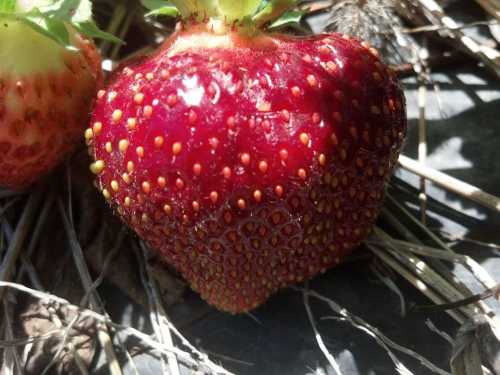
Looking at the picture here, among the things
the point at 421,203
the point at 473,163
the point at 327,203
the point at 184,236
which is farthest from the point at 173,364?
the point at 473,163

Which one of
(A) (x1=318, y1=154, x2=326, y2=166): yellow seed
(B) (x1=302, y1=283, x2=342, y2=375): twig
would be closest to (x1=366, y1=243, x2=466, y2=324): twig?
(B) (x1=302, y1=283, x2=342, y2=375): twig

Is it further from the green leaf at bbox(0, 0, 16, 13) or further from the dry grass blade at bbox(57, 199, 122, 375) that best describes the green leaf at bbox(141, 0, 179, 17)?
the dry grass blade at bbox(57, 199, 122, 375)

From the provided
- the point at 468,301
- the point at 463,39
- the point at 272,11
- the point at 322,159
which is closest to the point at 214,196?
the point at 322,159

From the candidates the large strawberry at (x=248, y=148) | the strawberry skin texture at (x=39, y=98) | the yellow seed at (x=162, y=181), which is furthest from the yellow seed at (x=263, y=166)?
the strawberry skin texture at (x=39, y=98)

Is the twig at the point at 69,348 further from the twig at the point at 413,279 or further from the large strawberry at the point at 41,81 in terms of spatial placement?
the twig at the point at 413,279

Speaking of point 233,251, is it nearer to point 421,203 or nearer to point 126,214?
point 126,214

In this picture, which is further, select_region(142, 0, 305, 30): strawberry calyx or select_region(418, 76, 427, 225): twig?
select_region(418, 76, 427, 225): twig
